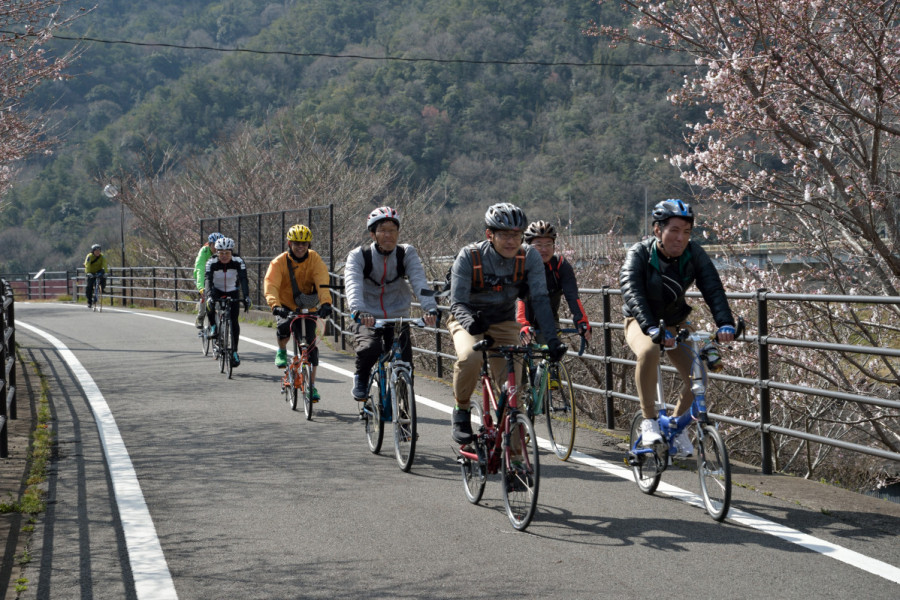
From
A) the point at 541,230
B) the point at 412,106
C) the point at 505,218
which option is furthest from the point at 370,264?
the point at 412,106

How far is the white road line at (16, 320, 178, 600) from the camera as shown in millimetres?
4781

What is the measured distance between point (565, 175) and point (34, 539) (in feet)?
228

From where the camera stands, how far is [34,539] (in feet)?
18.3

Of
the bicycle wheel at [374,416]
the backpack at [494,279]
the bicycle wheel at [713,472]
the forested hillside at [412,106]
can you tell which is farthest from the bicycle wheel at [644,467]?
the forested hillside at [412,106]

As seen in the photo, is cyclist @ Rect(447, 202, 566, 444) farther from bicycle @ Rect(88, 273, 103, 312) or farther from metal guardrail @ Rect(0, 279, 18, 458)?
bicycle @ Rect(88, 273, 103, 312)

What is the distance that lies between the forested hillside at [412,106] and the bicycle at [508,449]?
2046 inches

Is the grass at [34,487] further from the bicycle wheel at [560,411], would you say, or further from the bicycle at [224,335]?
the bicycle wheel at [560,411]

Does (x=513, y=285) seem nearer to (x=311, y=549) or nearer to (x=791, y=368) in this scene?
(x=311, y=549)

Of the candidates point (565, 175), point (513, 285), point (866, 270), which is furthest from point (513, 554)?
point (565, 175)

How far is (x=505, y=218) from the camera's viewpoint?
618cm

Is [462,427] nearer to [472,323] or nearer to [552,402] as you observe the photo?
[472,323]

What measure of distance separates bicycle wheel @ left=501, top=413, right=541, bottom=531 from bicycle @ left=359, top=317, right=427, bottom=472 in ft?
4.68

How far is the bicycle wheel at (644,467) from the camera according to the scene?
636 cm

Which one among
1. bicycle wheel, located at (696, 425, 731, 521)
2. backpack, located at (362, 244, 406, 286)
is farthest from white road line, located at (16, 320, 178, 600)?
bicycle wheel, located at (696, 425, 731, 521)
